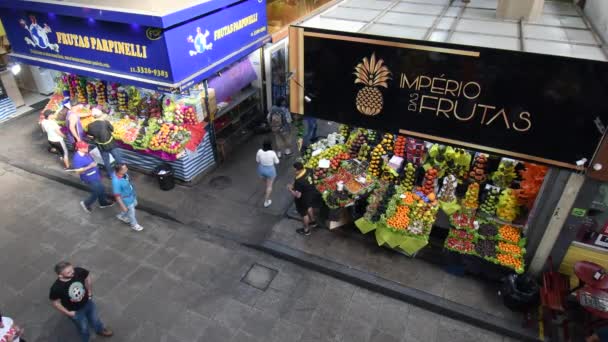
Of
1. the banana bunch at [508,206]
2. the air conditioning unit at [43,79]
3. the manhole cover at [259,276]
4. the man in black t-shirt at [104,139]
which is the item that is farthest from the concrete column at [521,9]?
the air conditioning unit at [43,79]

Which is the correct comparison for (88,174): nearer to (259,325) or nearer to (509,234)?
(259,325)

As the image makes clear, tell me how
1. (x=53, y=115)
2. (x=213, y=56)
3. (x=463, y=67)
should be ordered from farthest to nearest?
(x=53, y=115) < (x=213, y=56) < (x=463, y=67)

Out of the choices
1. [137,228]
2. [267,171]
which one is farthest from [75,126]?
[267,171]

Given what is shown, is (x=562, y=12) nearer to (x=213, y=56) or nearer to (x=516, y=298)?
(x=516, y=298)

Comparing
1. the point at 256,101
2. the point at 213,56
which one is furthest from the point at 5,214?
the point at 256,101

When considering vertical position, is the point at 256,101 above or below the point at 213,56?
below

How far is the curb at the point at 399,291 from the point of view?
6.83 m

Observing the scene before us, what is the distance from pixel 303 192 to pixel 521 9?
525 cm

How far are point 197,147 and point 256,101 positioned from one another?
3252 mm

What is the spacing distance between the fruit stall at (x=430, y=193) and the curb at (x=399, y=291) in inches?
31.9

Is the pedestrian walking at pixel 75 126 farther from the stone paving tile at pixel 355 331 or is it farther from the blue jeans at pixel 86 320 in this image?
the stone paving tile at pixel 355 331

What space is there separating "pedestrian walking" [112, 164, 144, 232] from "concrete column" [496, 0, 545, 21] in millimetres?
7754

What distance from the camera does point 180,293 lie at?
24.8 feet

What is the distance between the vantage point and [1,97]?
1347 centimetres
